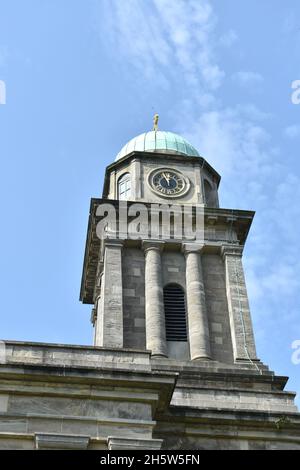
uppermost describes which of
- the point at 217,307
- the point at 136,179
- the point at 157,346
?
the point at 136,179

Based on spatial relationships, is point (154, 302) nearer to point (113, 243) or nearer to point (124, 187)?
point (113, 243)

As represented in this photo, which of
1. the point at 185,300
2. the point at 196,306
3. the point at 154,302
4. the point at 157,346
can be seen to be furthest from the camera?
the point at 185,300

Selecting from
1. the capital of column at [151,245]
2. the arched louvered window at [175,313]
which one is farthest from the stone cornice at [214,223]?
the arched louvered window at [175,313]

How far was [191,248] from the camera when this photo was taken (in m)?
33.5

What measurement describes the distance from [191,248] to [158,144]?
6721 mm

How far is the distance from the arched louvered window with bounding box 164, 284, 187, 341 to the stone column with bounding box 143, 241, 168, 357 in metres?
0.47

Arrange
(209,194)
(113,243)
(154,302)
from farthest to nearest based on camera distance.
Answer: (209,194), (113,243), (154,302)

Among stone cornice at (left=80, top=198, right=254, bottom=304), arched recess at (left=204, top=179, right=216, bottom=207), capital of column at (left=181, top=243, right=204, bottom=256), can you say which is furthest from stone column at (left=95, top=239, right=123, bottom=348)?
arched recess at (left=204, top=179, right=216, bottom=207)

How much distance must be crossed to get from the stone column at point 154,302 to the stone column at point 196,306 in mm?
1042

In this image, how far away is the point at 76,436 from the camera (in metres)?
→ 21.0

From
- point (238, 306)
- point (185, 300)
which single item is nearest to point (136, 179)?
point (185, 300)

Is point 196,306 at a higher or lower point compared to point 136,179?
lower

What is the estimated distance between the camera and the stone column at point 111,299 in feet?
98.1

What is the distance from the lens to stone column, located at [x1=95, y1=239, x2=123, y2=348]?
29.9 meters
